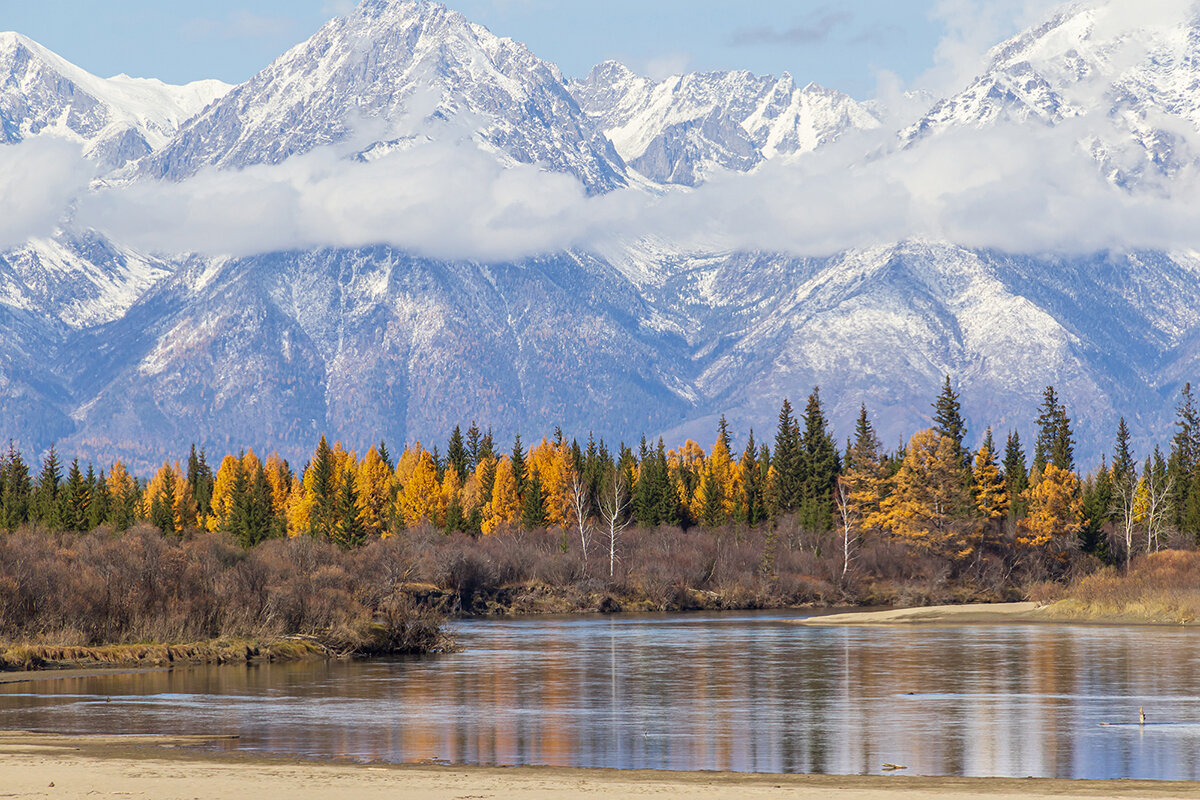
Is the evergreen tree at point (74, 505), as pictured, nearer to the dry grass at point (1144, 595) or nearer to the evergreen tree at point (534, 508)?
the evergreen tree at point (534, 508)

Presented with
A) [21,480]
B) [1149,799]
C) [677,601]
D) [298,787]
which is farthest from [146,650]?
[21,480]

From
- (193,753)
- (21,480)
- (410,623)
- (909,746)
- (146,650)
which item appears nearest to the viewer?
(193,753)

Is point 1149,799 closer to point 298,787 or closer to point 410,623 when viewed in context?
point 298,787

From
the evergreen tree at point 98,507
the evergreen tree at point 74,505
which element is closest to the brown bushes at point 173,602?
the evergreen tree at point 74,505

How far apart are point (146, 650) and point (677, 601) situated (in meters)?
70.6

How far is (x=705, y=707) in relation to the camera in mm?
50781

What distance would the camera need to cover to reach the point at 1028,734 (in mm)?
43188

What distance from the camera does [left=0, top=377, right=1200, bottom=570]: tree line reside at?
134 metres

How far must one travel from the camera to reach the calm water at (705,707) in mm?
39125

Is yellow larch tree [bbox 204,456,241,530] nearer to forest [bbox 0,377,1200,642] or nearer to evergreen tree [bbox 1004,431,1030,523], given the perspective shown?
forest [bbox 0,377,1200,642]

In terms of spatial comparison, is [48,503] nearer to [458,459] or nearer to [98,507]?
[98,507]

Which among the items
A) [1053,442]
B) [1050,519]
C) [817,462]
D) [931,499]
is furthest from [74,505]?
[1053,442]

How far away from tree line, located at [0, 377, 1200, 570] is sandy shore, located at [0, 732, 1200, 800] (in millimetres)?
86489

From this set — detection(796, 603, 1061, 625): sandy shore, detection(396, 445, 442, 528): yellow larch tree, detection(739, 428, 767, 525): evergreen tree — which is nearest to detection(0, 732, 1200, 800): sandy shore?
detection(796, 603, 1061, 625): sandy shore
